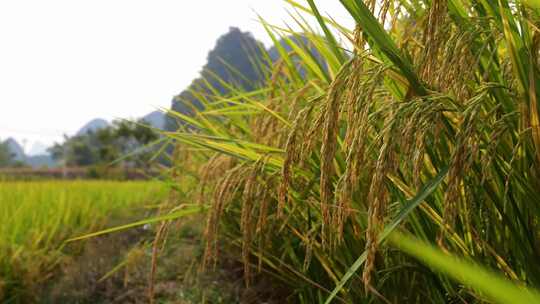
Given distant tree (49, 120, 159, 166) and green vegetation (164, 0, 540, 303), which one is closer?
green vegetation (164, 0, 540, 303)

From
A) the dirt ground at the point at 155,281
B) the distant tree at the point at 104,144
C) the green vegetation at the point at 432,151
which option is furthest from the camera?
the distant tree at the point at 104,144

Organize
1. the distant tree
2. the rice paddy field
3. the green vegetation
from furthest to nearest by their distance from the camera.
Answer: the distant tree → the rice paddy field → the green vegetation

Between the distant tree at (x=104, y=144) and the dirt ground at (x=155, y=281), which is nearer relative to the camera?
the dirt ground at (x=155, y=281)

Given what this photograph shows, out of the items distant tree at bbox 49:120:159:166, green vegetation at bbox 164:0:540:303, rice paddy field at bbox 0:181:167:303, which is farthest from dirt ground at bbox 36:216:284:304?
distant tree at bbox 49:120:159:166

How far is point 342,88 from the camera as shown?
2.78 feet

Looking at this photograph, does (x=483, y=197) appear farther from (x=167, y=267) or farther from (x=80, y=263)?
(x=80, y=263)

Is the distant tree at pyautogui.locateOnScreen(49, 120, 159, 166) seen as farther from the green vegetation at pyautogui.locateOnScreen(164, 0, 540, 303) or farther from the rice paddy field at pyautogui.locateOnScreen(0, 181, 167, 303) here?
the green vegetation at pyautogui.locateOnScreen(164, 0, 540, 303)

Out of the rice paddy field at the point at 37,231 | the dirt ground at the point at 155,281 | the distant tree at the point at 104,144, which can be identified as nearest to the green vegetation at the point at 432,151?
the dirt ground at the point at 155,281

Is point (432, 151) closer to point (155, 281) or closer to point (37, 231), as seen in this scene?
point (155, 281)

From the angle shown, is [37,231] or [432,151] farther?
[37,231]

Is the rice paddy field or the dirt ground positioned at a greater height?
the rice paddy field

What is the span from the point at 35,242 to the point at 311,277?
2.27 meters

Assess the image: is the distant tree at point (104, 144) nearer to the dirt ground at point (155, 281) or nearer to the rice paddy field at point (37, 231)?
the rice paddy field at point (37, 231)

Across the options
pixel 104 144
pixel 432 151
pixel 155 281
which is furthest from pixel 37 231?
pixel 104 144
